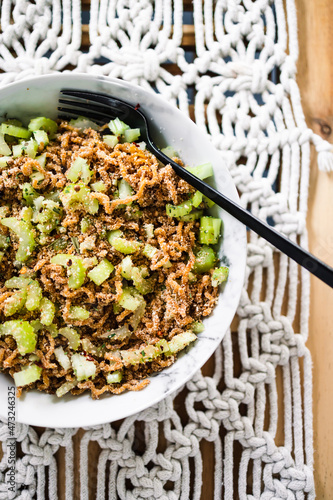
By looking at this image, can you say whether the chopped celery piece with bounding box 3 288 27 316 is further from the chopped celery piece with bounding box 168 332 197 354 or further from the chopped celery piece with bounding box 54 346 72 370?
the chopped celery piece with bounding box 168 332 197 354

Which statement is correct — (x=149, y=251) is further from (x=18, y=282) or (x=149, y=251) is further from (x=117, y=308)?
(x=18, y=282)

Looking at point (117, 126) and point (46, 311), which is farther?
point (117, 126)

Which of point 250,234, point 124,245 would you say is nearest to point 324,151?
point 250,234

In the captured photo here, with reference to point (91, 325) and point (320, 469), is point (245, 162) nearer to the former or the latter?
point (91, 325)

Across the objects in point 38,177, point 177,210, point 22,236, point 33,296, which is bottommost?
point 33,296

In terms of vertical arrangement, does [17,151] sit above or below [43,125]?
below

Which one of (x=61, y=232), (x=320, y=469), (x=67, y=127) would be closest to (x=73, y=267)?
(x=61, y=232)

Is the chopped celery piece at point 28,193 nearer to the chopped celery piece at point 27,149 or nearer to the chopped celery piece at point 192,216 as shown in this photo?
the chopped celery piece at point 27,149

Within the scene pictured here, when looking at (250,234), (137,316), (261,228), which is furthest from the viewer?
(250,234)
